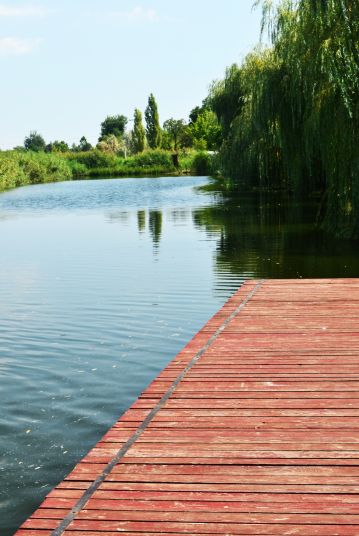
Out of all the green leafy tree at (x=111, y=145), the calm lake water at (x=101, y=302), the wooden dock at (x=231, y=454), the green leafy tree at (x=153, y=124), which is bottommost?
the calm lake water at (x=101, y=302)

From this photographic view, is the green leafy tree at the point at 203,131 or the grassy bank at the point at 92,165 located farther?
the green leafy tree at the point at 203,131

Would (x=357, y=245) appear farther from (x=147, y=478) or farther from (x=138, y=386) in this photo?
(x=147, y=478)

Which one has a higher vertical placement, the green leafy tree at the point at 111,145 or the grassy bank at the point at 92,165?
the green leafy tree at the point at 111,145

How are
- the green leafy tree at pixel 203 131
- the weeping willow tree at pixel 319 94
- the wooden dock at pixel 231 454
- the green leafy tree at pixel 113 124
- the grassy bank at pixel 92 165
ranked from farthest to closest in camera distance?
the green leafy tree at pixel 113 124 → the green leafy tree at pixel 203 131 → the grassy bank at pixel 92 165 → the weeping willow tree at pixel 319 94 → the wooden dock at pixel 231 454

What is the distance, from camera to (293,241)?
1511 centimetres

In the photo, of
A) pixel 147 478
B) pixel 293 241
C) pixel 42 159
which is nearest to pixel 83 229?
pixel 293 241

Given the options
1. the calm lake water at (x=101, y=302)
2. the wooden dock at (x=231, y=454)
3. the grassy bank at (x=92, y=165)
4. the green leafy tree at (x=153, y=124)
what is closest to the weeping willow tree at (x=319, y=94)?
the calm lake water at (x=101, y=302)

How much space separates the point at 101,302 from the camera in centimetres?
957

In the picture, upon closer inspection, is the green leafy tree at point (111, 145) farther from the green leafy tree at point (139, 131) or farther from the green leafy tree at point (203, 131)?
the green leafy tree at point (203, 131)

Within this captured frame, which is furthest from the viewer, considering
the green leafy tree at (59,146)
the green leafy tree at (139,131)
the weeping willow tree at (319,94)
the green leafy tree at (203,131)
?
the green leafy tree at (59,146)

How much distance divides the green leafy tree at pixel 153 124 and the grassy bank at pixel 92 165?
12826 millimetres

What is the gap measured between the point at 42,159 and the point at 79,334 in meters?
52.7

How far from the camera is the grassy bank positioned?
180ft

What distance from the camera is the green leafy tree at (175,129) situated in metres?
84.3
